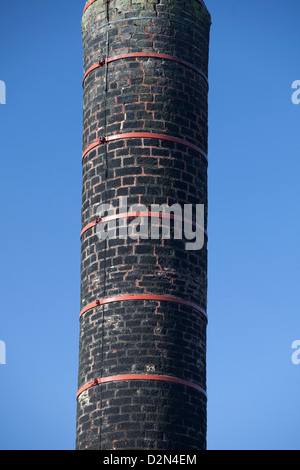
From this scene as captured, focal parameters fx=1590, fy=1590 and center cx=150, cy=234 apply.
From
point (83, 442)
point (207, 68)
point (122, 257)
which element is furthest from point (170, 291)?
point (207, 68)

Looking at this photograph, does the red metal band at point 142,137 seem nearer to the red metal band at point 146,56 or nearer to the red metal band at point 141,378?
the red metal band at point 146,56

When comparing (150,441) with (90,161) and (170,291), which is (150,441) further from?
(90,161)

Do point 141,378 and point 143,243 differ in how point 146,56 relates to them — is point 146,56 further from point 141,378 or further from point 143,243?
point 141,378

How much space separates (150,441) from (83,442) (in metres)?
1.67

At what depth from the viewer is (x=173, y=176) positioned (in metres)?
35.1

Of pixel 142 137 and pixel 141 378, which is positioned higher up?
pixel 142 137

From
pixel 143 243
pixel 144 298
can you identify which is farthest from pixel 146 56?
pixel 144 298

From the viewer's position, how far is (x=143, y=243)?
34.5 m

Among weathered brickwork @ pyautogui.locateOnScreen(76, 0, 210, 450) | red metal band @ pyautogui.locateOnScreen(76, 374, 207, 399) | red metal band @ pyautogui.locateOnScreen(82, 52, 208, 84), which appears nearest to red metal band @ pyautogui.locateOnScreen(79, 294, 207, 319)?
weathered brickwork @ pyautogui.locateOnScreen(76, 0, 210, 450)

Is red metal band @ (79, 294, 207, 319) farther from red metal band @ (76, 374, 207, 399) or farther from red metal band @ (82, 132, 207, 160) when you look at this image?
red metal band @ (82, 132, 207, 160)

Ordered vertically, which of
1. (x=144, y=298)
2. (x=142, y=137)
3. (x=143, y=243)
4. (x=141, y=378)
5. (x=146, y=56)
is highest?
(x=146, y=56)

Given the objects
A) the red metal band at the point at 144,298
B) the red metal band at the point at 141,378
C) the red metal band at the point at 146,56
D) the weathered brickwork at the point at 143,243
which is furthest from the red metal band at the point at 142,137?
the red metal band at the point at 141,378

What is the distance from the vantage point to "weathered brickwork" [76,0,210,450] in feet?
109

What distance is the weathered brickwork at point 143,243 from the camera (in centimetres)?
3338
